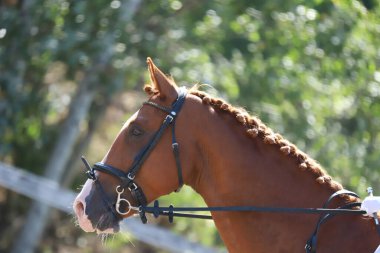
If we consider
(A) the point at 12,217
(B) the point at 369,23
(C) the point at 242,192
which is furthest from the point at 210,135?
(A) the point at 12,217

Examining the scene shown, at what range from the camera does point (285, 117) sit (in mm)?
11727

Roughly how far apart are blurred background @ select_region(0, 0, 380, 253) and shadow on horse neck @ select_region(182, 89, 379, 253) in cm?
519

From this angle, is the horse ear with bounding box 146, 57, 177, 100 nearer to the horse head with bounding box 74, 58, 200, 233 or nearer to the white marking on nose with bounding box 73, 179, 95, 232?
the horse head with bounding box 74, 58, 200, 233

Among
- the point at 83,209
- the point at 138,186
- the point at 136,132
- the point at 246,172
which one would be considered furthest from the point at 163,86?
the point at 83,209

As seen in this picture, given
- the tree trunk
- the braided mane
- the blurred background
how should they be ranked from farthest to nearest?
the tree trunk → the blurred background → the braided mane

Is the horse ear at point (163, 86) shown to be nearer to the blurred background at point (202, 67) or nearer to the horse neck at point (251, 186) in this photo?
the horse neck at point (251, 186)

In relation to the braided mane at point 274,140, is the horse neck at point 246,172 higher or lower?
lower

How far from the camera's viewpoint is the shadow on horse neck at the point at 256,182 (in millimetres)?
4641

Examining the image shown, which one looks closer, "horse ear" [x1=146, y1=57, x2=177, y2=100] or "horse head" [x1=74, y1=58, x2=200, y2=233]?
"horse head" [x1=74, y1=58, x2=200, y2=233]

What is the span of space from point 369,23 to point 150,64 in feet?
18.4

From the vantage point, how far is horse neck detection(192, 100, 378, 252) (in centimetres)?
467

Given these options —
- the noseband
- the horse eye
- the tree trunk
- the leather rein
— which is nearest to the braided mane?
the leather rein

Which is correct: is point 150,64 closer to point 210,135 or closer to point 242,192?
point 210,135

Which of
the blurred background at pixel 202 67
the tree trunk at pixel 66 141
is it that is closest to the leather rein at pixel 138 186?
the blurred background at pixel 202 67
